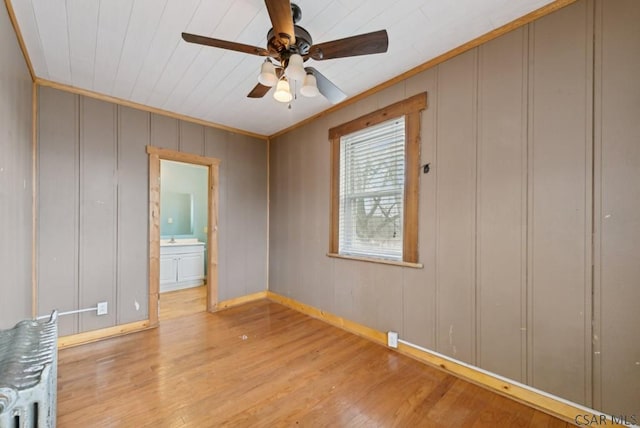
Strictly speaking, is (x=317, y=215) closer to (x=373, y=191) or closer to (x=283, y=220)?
(x=283, y=220)

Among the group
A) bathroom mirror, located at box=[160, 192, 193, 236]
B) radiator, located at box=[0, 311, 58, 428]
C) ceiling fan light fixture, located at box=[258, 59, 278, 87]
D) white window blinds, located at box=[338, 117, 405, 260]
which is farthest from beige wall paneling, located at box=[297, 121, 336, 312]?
bathroom mirror, located at box=[160, 192, 193, 236]

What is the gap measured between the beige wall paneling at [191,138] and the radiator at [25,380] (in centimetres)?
257

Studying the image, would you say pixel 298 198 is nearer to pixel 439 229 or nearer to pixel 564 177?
pixel 439 229

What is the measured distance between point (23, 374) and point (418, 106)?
2.85 meters

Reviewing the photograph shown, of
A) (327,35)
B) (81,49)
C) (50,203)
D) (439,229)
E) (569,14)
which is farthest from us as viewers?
(50,203)

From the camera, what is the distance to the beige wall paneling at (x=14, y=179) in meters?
1.48

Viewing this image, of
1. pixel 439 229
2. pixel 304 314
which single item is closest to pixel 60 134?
pixel 304 314

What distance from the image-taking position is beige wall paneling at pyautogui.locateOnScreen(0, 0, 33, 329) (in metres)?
1.48

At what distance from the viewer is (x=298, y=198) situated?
360 cm

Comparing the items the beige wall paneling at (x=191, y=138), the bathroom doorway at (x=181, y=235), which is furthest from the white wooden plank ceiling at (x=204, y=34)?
the bathroom doorway at (x=181, y=235)

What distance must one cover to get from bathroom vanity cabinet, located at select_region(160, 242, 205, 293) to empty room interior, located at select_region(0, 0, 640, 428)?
152 centimetres

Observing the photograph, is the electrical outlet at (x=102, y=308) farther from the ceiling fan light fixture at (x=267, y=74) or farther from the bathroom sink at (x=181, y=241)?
the ceiling fan light fixture at (x=267, y=74)

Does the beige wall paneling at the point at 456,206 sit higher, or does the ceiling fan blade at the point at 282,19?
the ceiling fan blade at the point at 282,19

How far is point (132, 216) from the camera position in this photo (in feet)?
9.77
